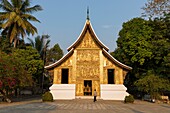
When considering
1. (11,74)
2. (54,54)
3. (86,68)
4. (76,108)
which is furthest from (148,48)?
(54,54)

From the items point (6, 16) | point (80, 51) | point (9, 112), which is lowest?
point (9, 112)

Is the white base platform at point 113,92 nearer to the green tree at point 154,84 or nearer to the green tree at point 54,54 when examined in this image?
the green tree at point 154,84

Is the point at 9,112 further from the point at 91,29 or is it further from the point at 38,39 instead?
the point at 38,39

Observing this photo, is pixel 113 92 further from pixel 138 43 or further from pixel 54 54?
pixel 54 54

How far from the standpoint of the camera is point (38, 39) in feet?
126

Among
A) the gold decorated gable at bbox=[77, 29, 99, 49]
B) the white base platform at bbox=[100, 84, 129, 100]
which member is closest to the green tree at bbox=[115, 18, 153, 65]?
the white base platform at bbox=[100, 84, 129, 100]

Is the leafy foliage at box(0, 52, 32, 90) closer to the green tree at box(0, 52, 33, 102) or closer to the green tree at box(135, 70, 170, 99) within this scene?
the green tree at box(0, 52, 33, 102)

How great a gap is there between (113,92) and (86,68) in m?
3.82

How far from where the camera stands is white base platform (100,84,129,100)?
2270 cm

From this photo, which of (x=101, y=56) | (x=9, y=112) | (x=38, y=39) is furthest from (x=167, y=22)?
(x=38, y=39)

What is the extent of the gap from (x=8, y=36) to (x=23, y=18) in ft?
10.6

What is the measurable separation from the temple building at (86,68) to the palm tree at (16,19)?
28.6 feet

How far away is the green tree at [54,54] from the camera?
4238 centimetres

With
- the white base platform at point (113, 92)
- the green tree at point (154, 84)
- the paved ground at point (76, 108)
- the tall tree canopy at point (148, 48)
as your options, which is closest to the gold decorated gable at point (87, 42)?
the white base platform at point (113, 92)
